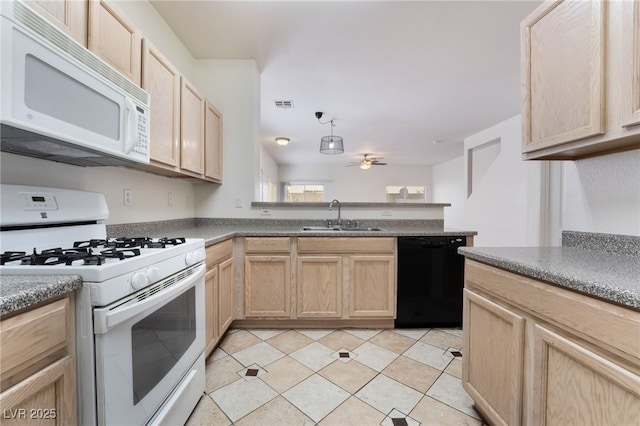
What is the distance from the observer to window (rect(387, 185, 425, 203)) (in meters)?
8.71

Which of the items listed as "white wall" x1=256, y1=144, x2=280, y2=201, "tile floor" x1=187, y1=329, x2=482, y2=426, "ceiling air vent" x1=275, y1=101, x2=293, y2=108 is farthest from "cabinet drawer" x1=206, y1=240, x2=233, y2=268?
"white wall" x1=256, y1=144, x2=280, y2=201

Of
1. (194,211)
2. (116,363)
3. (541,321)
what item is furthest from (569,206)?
(194,211)

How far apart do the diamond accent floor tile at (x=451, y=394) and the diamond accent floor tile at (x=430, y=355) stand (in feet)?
0.42

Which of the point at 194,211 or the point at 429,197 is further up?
the point at 429,197

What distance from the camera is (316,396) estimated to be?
149 cm

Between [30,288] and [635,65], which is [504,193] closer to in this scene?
[635,65]

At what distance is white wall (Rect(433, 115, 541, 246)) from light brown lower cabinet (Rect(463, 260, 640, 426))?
11.5ft

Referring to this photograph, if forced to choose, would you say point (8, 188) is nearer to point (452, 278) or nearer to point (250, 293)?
point (250, 293)

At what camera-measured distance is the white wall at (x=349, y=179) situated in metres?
8.44

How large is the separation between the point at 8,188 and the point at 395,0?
2430 millimetres

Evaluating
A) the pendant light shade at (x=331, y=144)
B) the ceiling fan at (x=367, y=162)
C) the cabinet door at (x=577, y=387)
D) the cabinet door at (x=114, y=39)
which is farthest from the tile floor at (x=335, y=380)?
the ceiling fan at (x=367, y=162)

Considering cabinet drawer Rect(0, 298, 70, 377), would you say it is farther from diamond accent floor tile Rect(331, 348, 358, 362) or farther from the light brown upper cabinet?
the light brown upper cabinet

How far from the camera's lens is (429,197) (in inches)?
346

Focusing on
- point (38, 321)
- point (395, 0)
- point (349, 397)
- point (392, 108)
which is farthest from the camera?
point (392, 108)
